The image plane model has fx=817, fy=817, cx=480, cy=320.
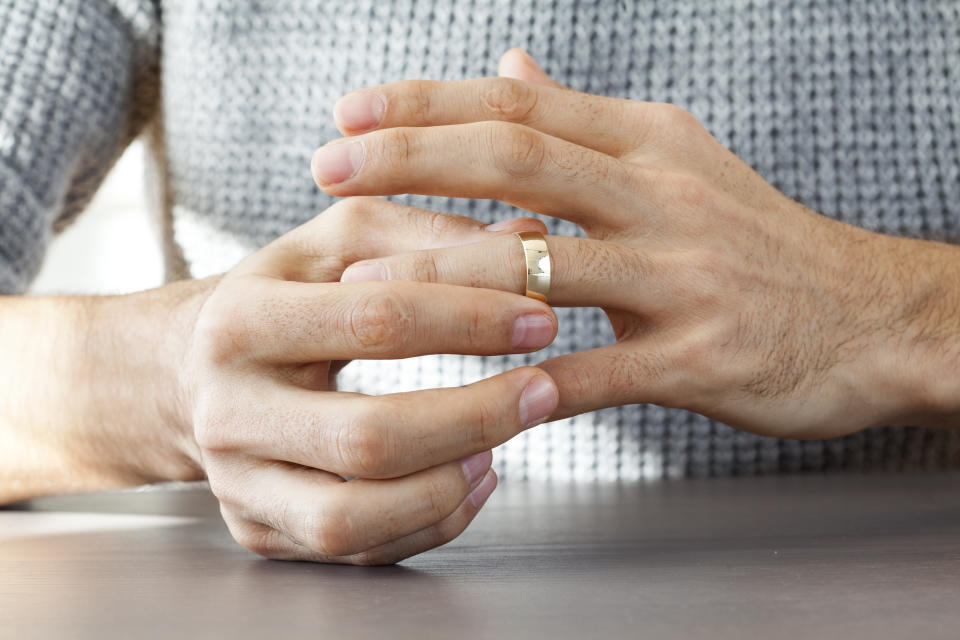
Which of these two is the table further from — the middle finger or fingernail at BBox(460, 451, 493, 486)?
the middle finger

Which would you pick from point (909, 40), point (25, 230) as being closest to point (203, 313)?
point (25, 230)

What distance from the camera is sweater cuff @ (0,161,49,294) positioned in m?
0.76

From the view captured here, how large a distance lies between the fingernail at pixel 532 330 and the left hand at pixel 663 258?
3 centimetres

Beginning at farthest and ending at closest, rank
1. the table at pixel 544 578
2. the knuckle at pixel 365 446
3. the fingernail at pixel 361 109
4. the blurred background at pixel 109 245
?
the blurred background at pixel 109 245
the fingernail at pixel 361 109
the knuckle at pixel 365 446
the table at pixel 544 578

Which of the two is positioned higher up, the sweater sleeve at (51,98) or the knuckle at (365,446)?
the sweater sleeve at (51,98)

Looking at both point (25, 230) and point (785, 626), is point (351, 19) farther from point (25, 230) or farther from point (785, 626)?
point (785, 626)

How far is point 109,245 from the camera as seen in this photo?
292 centimetres

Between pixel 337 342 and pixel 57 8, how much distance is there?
66cm

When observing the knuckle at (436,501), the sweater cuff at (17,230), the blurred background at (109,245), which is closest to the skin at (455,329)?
the knuckle at (436,501)

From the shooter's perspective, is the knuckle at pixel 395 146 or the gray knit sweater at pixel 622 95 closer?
the knuckle at pixel 395 146

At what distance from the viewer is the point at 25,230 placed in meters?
0.79

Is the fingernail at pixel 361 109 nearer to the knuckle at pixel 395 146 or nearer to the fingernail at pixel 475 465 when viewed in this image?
the knuckle at pixel 395 146

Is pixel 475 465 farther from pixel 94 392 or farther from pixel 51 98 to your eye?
pixel 51 98

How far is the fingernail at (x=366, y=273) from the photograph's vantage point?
385 mm
